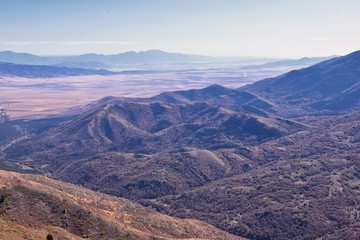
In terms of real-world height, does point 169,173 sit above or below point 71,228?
below

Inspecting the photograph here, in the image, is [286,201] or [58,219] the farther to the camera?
[286,201]

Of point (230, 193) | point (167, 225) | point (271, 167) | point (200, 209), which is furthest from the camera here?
point (271, 167)

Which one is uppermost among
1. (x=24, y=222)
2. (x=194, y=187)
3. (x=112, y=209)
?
(x=24, y=222)

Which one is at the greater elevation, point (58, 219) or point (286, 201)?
point (58, 219)

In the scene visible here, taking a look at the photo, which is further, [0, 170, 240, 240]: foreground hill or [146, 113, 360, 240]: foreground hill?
[146, 113, 360, 240]: foreground hill

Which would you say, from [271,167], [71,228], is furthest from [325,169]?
[71,228]

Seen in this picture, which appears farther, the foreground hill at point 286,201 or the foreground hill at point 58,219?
the foreground hill at point 286,201

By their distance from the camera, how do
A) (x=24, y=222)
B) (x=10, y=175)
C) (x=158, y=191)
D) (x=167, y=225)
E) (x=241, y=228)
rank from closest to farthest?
(x=24, y=222)
(x=10, y=175)
(x=167, y=225)
(x=241, y=228)
(x=158, y=191)

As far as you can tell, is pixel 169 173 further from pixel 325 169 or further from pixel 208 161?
pixel 325 169

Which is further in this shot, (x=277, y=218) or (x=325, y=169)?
(x=325, y=169)

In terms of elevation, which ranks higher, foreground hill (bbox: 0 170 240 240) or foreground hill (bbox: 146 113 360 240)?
foreground hill (bbox: 0 170 240 240)

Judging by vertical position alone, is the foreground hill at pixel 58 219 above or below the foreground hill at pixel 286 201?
above
